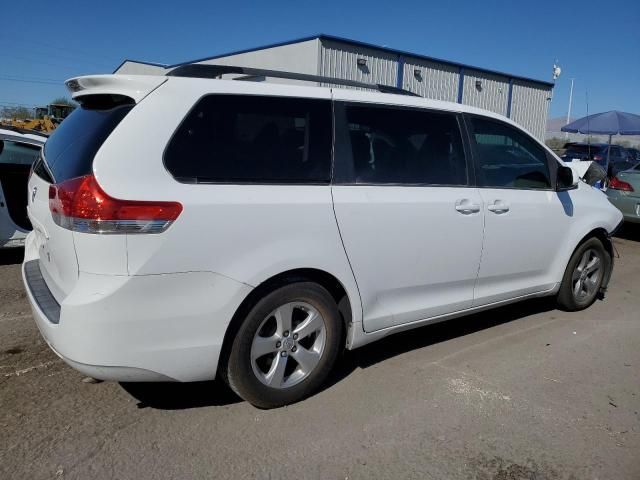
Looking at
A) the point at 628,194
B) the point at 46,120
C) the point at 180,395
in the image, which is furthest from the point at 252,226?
the point at 46,120

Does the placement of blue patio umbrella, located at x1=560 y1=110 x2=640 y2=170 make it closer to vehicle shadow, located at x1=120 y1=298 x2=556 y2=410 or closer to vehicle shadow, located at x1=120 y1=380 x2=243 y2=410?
vehicle shadow, located at x1=120 y1=298 x2=556 y2=410

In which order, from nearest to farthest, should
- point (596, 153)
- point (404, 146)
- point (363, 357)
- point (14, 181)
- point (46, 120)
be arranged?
point (404, 146) < point (363, 357) < point (14, 181) < point (596, 153) < point (46, 120)

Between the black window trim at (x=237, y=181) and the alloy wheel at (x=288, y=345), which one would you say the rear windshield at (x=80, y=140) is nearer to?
the black window trim at (x=237, y=181)

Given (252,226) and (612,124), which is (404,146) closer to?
(252,226)

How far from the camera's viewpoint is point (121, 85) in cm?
279

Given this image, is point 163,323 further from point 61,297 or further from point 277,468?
point 277,468

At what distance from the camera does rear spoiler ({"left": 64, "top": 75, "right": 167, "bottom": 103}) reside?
2742 millimetres

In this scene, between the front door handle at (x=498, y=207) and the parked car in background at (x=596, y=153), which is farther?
the parked car in background at (x=596, y=153)

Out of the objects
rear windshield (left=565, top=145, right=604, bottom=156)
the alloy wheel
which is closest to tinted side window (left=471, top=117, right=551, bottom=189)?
the alloy wheel

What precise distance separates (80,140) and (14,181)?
426 cm

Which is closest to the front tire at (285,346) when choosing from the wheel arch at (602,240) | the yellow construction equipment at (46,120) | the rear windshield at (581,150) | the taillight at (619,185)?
the wheel arch at (602,240)

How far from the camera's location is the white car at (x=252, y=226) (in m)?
2.54

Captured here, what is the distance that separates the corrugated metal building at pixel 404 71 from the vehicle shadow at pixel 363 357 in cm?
1031

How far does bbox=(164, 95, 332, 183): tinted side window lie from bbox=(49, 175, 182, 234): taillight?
0.22 meters
